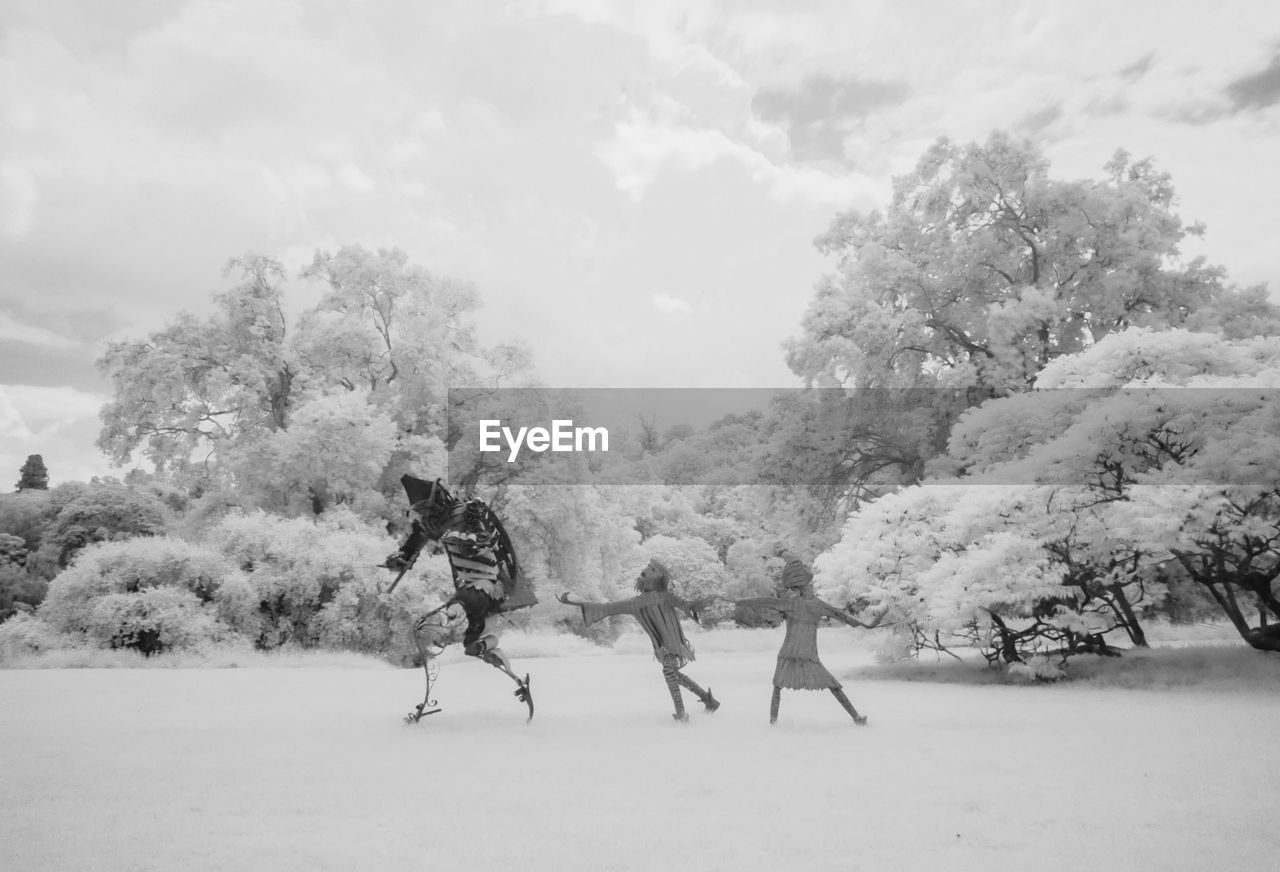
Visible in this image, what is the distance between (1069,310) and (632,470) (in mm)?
22792

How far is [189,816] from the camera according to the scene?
14.9ft

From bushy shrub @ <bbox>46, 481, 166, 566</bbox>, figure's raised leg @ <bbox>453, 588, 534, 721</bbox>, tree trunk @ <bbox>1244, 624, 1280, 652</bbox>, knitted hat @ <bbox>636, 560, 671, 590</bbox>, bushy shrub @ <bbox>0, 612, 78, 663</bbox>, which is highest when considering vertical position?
bushy shrub @ <bbox>46, 481, 166, 566</bbox>

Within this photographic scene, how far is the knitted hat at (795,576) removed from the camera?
7977 mm

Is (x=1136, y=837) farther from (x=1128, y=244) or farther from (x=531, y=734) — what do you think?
(x=1128, y=244)

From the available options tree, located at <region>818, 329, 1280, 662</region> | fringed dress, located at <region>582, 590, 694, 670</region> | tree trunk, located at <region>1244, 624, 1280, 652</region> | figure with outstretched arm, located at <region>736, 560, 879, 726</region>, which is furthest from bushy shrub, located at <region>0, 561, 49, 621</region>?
tree trunk, located at <region>1244, 624, 1280, 652</region>

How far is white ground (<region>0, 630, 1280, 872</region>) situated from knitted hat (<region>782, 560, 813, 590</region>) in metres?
1.35

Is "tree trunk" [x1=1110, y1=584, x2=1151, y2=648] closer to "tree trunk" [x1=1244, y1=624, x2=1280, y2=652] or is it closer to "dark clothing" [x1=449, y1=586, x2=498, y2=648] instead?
"tree trunk" [x1=1244, y1=624, x2=1280, y2=652]

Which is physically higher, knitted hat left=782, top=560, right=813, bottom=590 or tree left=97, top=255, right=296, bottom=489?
tree left=97, top=255, right=296, bottom=489

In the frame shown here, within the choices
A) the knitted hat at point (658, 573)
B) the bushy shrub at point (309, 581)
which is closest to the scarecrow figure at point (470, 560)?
the knitted hat at point (658, 573)

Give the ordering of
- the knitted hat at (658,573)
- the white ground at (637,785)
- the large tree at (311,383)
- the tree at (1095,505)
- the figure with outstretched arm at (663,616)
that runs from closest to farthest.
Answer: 1. the white ground at (637,785)
2. the figure with outstretched arm at (663,616)
3. the knitted hat at (658,573)
4. the tree at (1095,505)
5. the large tree at (311,383)

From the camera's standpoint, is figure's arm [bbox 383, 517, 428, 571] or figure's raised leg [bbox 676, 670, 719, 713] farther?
figure's raised leg [bbox 676, 670, 719, 713]

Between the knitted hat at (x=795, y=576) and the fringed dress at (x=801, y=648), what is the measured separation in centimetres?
15

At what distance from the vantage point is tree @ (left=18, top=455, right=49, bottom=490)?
30.6m

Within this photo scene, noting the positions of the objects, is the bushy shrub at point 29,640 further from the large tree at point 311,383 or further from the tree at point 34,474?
the tree at point 34,474
